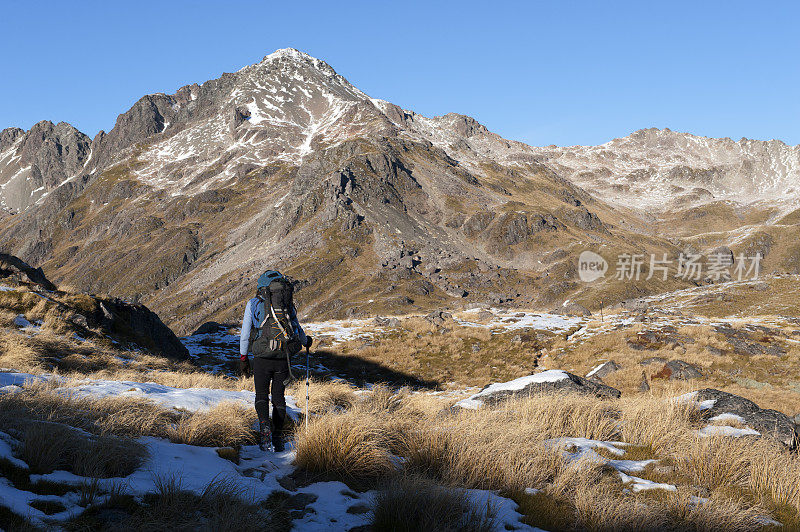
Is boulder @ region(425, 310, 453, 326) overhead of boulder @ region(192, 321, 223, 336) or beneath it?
overhead

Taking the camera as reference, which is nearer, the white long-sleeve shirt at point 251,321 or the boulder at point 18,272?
the white long-sleeve shirt at point 251,321

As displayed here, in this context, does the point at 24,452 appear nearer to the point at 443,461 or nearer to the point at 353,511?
the point at 353,511

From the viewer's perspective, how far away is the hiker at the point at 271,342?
22.3 feet

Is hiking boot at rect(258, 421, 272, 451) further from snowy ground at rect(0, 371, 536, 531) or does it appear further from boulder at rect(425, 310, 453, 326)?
boulder at rect(425, 310, 453, 326)

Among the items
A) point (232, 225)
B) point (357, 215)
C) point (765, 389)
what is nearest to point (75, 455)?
Answer: point (765, 389)

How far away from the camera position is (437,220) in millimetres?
150125

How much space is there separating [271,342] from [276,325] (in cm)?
28

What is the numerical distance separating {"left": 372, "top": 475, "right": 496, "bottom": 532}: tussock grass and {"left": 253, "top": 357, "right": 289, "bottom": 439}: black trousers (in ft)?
10.9

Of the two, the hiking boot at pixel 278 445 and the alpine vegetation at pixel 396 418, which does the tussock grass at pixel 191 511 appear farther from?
the hiking boot at pixel 278 445

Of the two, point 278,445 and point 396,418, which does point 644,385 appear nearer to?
point 396,418

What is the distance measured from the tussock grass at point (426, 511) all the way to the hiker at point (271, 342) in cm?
333

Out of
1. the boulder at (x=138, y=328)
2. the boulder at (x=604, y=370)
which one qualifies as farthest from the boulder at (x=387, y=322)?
the boulder at (x=604, y=370)

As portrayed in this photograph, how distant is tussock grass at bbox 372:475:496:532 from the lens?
12.4 ft

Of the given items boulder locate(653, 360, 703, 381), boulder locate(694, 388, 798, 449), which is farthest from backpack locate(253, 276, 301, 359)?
boulder locate(653, 360, 703, 381)
